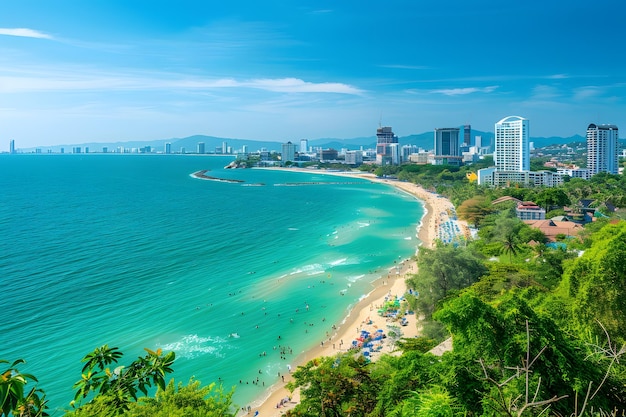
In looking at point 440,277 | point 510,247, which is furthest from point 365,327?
point 510,247

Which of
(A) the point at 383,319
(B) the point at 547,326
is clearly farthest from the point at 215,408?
(A) the point at 383,319

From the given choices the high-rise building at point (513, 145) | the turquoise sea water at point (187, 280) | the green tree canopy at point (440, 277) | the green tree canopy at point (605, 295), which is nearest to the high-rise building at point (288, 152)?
the high-rise building at point (513, 145)

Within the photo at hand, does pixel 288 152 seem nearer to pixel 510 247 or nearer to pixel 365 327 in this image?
pixel 510 247

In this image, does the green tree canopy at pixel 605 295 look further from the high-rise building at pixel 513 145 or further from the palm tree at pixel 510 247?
the high-rise building at pixel 513 145

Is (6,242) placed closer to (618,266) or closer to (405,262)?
(405,262)

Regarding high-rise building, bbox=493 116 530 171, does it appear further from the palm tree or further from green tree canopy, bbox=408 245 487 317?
green tree canopy, bbox=408 245 487 317

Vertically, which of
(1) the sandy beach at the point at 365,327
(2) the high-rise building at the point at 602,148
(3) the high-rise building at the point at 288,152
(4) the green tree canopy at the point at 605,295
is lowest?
(1) the sandy beach at the point at 365,327

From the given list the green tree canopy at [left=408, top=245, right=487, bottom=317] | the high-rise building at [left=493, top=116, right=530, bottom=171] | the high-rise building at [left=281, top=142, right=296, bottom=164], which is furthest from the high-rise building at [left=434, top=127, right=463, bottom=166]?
the green tree canopy at [left=408, top=245, right=487, bottom=317]
